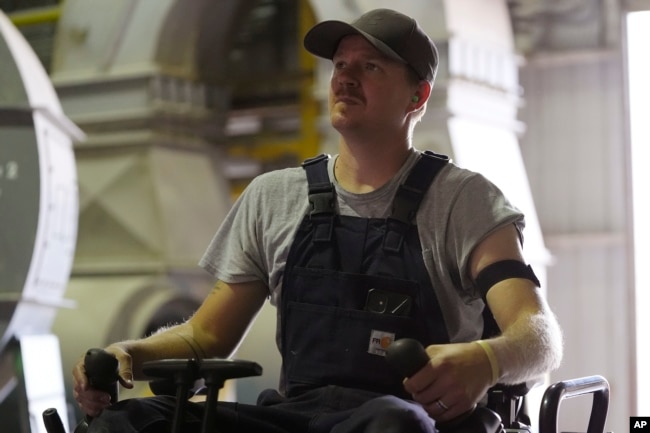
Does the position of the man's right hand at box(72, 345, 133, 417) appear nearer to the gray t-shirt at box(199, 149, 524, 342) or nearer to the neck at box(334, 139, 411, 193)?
the gray t-shirt at box(199, 149, 524, 342)

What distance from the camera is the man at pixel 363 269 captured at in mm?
1487

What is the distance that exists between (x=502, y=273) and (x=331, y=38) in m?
0.46

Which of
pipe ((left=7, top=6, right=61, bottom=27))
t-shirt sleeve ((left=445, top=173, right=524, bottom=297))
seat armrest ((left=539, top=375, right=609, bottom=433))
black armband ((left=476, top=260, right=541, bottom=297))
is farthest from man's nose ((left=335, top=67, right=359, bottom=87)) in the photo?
pipe ((left=7, top=6, right=61, bottom=27))

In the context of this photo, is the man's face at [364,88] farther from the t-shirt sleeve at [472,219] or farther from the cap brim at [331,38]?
the t-shirt sleeve at [472,219]

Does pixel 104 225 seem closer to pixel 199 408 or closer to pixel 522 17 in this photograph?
pixel 522 17

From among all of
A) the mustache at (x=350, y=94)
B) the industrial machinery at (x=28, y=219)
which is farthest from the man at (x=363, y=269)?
the industrial machinery at (x=28, y=219)

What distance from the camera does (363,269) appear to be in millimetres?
1590

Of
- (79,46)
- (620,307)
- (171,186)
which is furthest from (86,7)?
(620,307)

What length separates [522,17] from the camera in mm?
4004

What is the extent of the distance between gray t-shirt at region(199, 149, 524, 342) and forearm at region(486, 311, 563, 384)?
5.8 inches

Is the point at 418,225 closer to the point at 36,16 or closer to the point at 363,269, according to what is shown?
the point at 363,269

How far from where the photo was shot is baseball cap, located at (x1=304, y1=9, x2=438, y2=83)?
1618 mm

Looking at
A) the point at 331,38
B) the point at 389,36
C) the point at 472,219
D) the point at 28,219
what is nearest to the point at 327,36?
the point at 331,38

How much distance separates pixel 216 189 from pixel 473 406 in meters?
3.78
